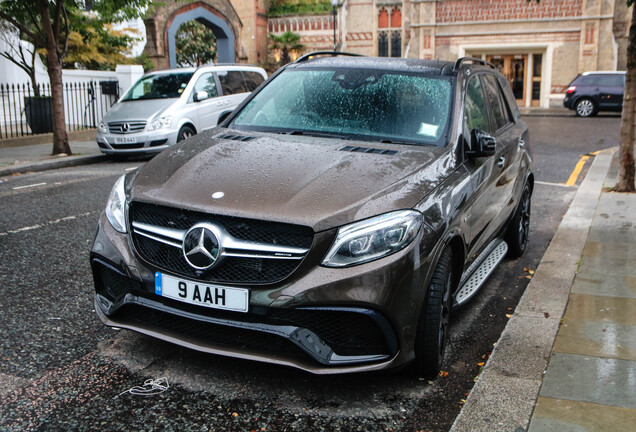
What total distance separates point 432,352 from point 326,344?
66cm

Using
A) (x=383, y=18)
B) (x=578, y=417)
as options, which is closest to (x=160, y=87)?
(x=578, y=417)

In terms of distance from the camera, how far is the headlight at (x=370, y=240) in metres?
3.08

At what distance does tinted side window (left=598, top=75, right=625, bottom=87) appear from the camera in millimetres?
25906

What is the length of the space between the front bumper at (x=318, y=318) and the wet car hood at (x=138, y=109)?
10.5 m

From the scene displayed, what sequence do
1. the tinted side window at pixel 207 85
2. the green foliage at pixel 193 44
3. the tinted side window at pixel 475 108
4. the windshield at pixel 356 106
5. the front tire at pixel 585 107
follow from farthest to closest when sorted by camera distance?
the green foliage at pixel 193 44, the front tire at pixel 585 107, the tinted side window at pixel 207 85, the tinted side window at pixel 475 108, the windshield at pixel 356 106

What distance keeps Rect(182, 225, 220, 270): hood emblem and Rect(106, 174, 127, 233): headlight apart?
52 cm

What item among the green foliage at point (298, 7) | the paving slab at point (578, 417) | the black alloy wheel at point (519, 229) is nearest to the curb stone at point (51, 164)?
the black alloy wheel at point (519, 229)

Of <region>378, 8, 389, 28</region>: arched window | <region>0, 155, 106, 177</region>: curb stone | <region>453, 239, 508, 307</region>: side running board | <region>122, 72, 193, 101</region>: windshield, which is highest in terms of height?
<region>378, 8, 389, 28</region>: arched window

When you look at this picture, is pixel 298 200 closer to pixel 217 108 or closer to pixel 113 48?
pixel 217 108

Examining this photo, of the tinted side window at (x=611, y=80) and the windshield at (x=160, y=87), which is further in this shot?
the tinted side window at (x=611, y=80)

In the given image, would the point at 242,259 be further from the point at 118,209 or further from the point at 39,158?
the point at 39,158

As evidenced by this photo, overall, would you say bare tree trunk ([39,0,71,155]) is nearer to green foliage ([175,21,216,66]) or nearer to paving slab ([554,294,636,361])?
paving slab ([554,294,636,361])

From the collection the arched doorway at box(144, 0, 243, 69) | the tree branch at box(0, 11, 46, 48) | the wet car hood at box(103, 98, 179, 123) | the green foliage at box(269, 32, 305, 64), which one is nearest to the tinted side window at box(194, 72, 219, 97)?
the wet car hood at box(103, 98, 179, 123)

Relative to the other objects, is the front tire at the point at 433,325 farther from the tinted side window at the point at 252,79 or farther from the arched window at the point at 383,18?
the arched window at the point at 383,18
